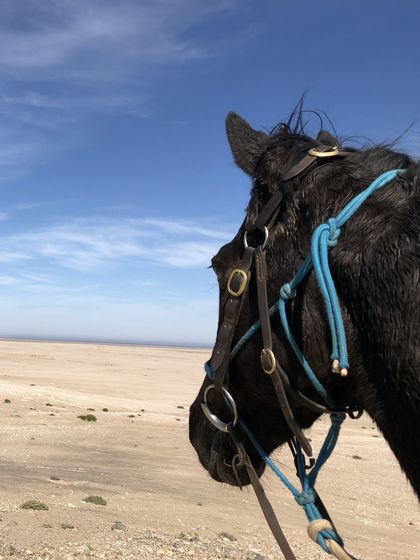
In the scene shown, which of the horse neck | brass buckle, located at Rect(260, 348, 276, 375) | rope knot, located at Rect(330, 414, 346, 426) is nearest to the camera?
the horse neck

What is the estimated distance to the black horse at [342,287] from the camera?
5.71ft

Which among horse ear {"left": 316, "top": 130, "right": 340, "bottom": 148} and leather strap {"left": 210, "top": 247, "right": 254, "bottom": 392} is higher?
horse ear {"left": 316, "top": 130, "right": 340, "bottom": 148}

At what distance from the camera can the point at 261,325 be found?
198cm

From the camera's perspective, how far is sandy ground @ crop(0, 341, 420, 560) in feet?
22.4

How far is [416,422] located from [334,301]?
17.2 inches

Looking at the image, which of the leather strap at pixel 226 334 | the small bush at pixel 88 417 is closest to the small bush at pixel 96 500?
the leather strap at pixel 226 334

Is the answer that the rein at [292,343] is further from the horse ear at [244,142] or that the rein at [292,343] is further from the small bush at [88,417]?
the small bush at [88,417]

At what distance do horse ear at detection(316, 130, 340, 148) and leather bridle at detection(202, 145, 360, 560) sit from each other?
0.51 feet

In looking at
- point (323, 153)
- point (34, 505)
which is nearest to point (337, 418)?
point (323, 153)

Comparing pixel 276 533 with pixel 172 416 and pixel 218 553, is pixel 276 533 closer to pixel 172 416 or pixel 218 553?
pixel 218 553

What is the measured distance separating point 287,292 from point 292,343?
171 millimetres

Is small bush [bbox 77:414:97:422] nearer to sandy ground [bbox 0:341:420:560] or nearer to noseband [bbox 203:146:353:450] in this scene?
sandy ground [bbox 0:341:420:560]

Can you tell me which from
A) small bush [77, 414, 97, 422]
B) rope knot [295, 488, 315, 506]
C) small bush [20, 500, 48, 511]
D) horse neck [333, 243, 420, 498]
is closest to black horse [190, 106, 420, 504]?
horse neck [333, 243, 420, 498]

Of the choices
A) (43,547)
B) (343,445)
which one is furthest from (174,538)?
(343,445)
